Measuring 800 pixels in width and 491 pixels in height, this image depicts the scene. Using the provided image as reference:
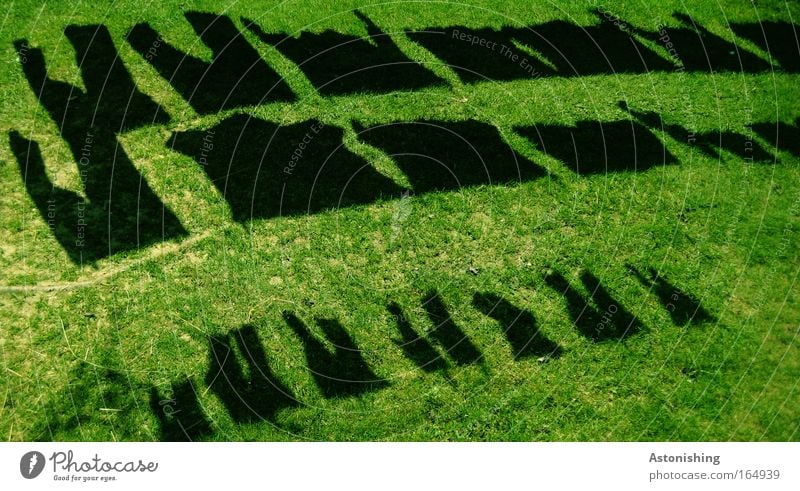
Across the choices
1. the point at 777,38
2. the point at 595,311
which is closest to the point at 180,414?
the point at 595,311

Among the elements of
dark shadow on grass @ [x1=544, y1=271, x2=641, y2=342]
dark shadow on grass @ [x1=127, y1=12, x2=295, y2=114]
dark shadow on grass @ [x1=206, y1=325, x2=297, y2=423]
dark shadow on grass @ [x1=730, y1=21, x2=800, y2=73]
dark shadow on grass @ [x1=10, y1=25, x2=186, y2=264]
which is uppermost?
dark shadow on grass @ [x1=730, y1=21, x2=800, y2=73]

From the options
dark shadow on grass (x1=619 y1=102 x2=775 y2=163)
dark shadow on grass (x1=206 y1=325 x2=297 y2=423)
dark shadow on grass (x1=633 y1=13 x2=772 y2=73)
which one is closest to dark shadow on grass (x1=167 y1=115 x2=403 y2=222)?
dark shadow on grass (x1=206 y1=325 x2=297 y2=423)

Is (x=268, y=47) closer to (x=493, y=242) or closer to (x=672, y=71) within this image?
(x=493, y=242)

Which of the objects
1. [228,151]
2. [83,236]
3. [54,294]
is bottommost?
[54,294]

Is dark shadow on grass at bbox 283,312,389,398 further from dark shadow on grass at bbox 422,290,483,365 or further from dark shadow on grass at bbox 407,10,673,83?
dark shadow on grass at bbox 407,10,673,83

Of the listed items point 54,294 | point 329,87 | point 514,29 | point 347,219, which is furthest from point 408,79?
point 54,294
